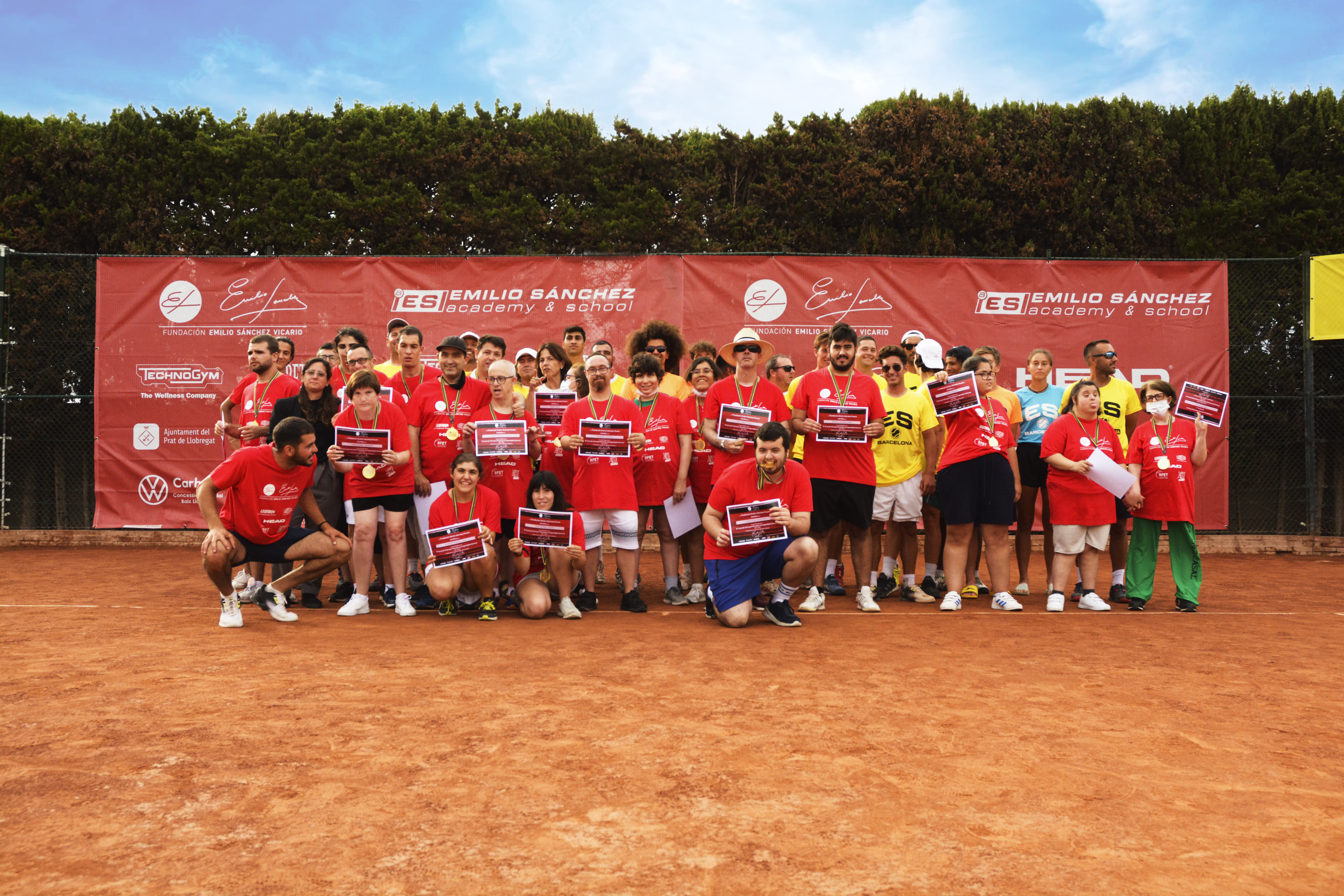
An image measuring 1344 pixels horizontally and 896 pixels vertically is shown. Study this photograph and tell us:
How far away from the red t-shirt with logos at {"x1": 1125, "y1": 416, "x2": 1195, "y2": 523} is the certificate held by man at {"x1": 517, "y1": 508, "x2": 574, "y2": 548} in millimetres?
4071

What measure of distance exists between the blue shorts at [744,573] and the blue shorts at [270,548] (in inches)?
104

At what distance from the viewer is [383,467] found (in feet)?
20.2

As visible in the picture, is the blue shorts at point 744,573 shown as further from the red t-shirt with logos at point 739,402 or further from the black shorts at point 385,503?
the black shorts at point 385,503

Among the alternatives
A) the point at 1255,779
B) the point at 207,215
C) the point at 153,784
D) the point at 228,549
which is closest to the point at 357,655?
the point at 228,549

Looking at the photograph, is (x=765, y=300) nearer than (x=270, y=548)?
No

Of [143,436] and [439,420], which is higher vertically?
[439,420]

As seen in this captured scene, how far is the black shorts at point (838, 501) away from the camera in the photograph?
6.48m

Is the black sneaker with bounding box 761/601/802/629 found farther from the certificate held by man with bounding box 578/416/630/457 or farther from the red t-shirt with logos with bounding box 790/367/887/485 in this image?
the certificate held by man with bounding box 578/416/630/457

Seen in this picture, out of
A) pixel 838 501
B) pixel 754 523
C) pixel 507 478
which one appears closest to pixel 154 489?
pixel 507 478

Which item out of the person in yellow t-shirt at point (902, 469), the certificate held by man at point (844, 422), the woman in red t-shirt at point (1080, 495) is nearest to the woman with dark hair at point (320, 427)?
the certificate held by man at point (844, 422)

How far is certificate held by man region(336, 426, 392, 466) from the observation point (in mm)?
6023

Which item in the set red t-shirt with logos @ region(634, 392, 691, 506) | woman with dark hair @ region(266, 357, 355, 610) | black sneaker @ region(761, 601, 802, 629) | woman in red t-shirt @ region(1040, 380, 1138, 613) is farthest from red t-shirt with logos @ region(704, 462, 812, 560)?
woman with dark hair @ region(266, 357, 355, 610)

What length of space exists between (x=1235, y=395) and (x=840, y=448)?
6332mm

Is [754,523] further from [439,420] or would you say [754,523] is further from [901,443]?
[439,420]
